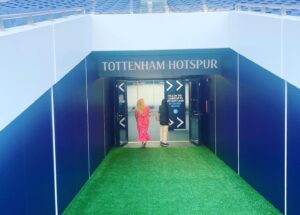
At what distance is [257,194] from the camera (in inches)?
355

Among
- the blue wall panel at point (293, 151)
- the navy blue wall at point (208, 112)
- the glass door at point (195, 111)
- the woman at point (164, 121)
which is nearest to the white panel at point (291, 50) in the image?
the blue wall panel at point (293, 151)

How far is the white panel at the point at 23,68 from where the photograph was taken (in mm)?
5375

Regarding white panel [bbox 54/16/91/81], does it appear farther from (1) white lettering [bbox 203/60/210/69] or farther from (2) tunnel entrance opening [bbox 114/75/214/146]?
(2) tunnel entrance opening [bbox 114/75/214/146]

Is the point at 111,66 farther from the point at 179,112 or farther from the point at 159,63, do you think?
the point at 179,112

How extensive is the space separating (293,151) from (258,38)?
7.90 ft

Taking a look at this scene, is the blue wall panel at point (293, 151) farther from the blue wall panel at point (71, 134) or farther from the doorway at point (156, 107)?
the doorway at point (156, 107)

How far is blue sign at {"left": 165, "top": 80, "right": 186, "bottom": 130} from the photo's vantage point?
17.0 metres

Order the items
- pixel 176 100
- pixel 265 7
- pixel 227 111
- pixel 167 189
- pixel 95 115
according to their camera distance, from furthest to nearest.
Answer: pixel 176 100
pixel 95 115
pixel 227 111
pixel 167 189
pixel 265 7

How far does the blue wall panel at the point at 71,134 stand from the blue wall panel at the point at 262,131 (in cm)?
299

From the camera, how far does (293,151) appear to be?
23.5 feet

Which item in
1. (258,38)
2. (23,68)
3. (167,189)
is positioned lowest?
(167,189)

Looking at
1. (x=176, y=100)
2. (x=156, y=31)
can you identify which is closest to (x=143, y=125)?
(x=176, y=100)

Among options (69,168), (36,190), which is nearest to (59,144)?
(69,168)

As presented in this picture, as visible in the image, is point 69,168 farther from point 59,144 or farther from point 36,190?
point 36,190
